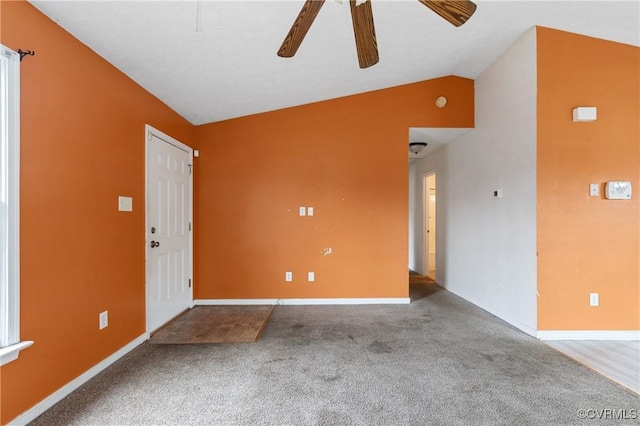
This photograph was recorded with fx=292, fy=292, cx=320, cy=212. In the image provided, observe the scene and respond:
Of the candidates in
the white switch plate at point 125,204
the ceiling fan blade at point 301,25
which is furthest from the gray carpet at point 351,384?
the ceiling fan blade at point 301,25

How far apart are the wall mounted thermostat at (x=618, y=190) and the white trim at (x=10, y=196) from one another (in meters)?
4.36

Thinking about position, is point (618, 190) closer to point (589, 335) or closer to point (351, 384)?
point (589, 335)

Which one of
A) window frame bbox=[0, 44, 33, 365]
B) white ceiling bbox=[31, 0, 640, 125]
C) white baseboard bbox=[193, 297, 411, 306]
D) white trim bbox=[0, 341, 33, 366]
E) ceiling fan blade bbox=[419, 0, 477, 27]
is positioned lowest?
white baseboard bbox=[193, 297, 411, 306]

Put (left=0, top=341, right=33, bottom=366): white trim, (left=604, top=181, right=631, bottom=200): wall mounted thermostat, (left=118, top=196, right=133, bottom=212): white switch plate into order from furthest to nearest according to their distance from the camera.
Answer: (left=604, top=181, right=631, bottom=200): wall mounted thermostat, (left=118, top=196, right=133, bottom=212): white switch plate, (left=0, top=341, right=33, bottom=366): white trim

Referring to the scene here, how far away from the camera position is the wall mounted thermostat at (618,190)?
8.64 feet

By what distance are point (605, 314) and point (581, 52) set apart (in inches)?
95.7

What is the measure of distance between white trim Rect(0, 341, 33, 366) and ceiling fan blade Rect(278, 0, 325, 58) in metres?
2.05

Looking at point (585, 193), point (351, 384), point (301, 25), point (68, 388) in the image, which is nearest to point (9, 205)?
point (68, 388)

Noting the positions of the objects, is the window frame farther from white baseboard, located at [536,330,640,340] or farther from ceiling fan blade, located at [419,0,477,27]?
white baseboard, located at [536,330,640,340]

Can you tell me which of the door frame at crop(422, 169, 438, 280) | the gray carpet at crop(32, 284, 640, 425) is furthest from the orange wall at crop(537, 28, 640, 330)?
the door frame at crop(422, 169, 438, 280)

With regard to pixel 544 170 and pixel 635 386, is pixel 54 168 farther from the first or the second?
pixel 635 386

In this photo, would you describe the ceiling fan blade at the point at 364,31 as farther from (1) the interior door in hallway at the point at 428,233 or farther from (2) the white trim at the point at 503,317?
(1) the interior door in hallway at the point at 428,233

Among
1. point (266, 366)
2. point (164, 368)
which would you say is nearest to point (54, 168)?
point (164, 368)

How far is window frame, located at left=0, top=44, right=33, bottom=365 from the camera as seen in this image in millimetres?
1491
